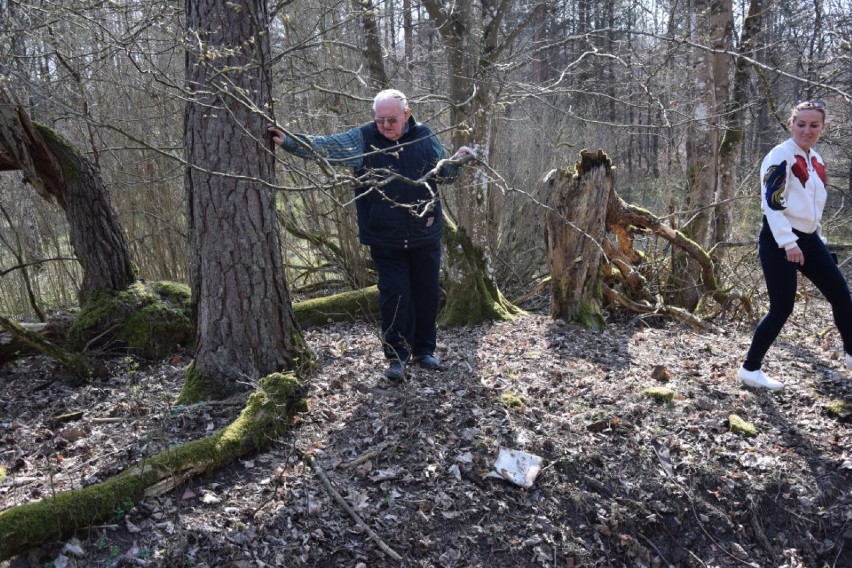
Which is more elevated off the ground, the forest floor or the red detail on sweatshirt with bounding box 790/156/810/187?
the red detail on sweatshirt with bounding box 790/156/810/187

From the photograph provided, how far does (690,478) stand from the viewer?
3623 millimetres

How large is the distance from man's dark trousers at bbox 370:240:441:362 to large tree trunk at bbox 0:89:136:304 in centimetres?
271

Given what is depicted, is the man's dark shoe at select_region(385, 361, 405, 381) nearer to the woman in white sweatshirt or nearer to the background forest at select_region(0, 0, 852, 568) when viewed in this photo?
the background forest at select_region(0, 0, 852, 568)

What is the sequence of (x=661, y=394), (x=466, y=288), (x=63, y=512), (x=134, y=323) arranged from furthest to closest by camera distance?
(x=466, y=288)
(x=134, y=323)
(x=661, y=394)
(x=63, y=512)

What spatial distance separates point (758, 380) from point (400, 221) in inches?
111

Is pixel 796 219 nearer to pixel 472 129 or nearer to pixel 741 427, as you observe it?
pixel 741 427

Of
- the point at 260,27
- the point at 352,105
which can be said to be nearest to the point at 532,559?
the point at 260,27

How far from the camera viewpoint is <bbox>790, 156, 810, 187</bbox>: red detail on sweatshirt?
383 centimetres

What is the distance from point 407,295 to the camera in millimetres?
4398

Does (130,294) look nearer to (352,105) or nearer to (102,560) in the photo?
(102,560)

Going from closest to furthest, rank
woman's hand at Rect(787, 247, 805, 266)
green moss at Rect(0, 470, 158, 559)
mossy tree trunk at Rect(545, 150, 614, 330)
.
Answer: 1. green moss at Rect(0, 470, 158, 559)
2. woman's hand at Rect(787, 247, 805, 266)
3. mossy tree trunk at Rect(545, 150, 614, 330)

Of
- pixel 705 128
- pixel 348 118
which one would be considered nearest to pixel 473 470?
pixel 348 118

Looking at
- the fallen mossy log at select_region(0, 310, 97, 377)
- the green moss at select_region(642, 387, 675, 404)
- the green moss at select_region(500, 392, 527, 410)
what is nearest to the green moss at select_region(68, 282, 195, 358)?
the fallen mossy log at select_region(0, 310, 97, 377)

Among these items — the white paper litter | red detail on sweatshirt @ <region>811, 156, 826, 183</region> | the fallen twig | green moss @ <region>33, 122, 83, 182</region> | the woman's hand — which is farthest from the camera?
green moss @ <region>33, 122, 83, 182</region>
